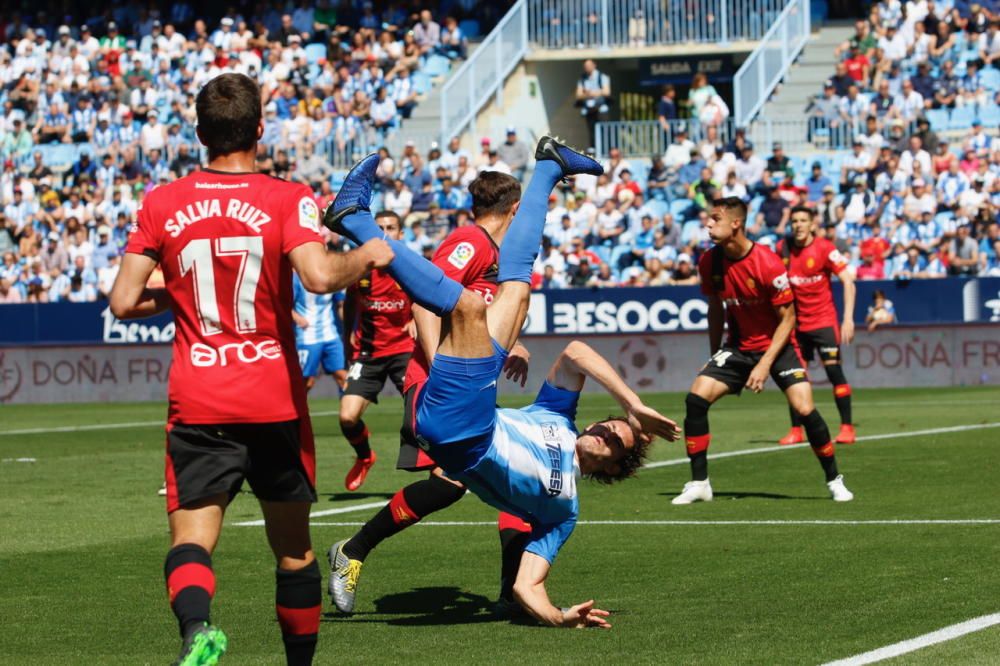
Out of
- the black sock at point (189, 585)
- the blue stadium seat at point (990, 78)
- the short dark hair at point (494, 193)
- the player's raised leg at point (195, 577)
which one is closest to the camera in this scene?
the player's raised leg at point (195, 577)

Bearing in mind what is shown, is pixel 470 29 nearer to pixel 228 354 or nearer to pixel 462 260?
pixel 462 260

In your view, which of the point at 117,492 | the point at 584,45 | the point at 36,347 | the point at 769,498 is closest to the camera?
the point at 769,498

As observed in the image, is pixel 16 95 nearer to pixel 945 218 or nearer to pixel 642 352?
pixel 642 352

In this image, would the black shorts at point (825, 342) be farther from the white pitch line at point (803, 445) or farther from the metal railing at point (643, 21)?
the metal railing at point (643, 21)

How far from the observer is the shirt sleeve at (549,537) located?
26.5ft

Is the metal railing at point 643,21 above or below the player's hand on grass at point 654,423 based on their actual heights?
above

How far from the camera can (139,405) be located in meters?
29.7

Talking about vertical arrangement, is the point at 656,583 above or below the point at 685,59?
below

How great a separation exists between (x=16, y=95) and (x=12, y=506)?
2999 cm

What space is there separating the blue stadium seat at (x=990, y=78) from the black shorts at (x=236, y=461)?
2870 cm

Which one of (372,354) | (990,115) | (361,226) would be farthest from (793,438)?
(990,115)

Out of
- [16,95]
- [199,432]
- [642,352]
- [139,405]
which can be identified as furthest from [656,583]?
[16,95]

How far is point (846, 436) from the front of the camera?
18391 mm

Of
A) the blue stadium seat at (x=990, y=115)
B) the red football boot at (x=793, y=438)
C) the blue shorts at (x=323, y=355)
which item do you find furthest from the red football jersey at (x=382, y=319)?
the blue stadium seat at (x=990, y=115)
